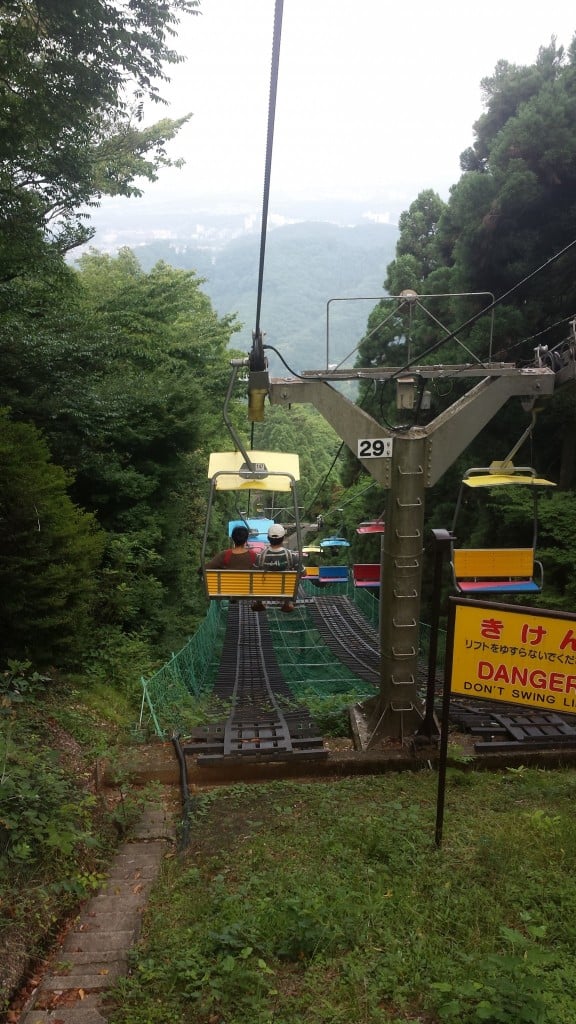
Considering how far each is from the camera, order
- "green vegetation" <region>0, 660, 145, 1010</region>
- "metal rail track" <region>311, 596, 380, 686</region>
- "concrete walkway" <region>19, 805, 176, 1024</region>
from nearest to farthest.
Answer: "concrete walkway" <region>19, 805, 176, 1024</region>
"green vegetation" <region>0, 660, 145, 1010</region>
"metal rail track" <region>311, 596, 380, 686</region>

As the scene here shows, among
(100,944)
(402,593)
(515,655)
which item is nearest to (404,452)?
(402,593)

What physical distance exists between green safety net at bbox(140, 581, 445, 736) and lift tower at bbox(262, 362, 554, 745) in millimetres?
2476

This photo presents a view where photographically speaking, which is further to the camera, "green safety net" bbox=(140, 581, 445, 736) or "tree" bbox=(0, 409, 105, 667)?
"green safety net" bbox=(140, 581, 445, 736)

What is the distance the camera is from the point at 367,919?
3.53 metres

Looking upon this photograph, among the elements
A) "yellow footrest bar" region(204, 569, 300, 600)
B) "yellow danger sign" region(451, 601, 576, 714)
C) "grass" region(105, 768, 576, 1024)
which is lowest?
"grass" region(105, 768, 576, 1024)

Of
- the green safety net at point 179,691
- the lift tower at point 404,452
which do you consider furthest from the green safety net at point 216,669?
the lift tower at point 404,452

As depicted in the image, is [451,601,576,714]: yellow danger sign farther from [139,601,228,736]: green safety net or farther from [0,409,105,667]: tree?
[0,409,105,667]: tree

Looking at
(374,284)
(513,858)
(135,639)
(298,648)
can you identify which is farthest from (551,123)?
(374,284)

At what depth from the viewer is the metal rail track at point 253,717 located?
6375 millimetres

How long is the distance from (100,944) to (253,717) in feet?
13.6

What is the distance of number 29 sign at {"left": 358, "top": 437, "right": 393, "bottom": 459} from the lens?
21.1ft

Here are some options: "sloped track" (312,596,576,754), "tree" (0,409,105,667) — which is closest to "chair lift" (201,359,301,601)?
"tree" (0,409,105,667)

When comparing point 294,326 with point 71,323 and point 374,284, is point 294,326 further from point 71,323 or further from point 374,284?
point 71,323

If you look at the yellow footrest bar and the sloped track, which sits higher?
the yellow footrest bar
